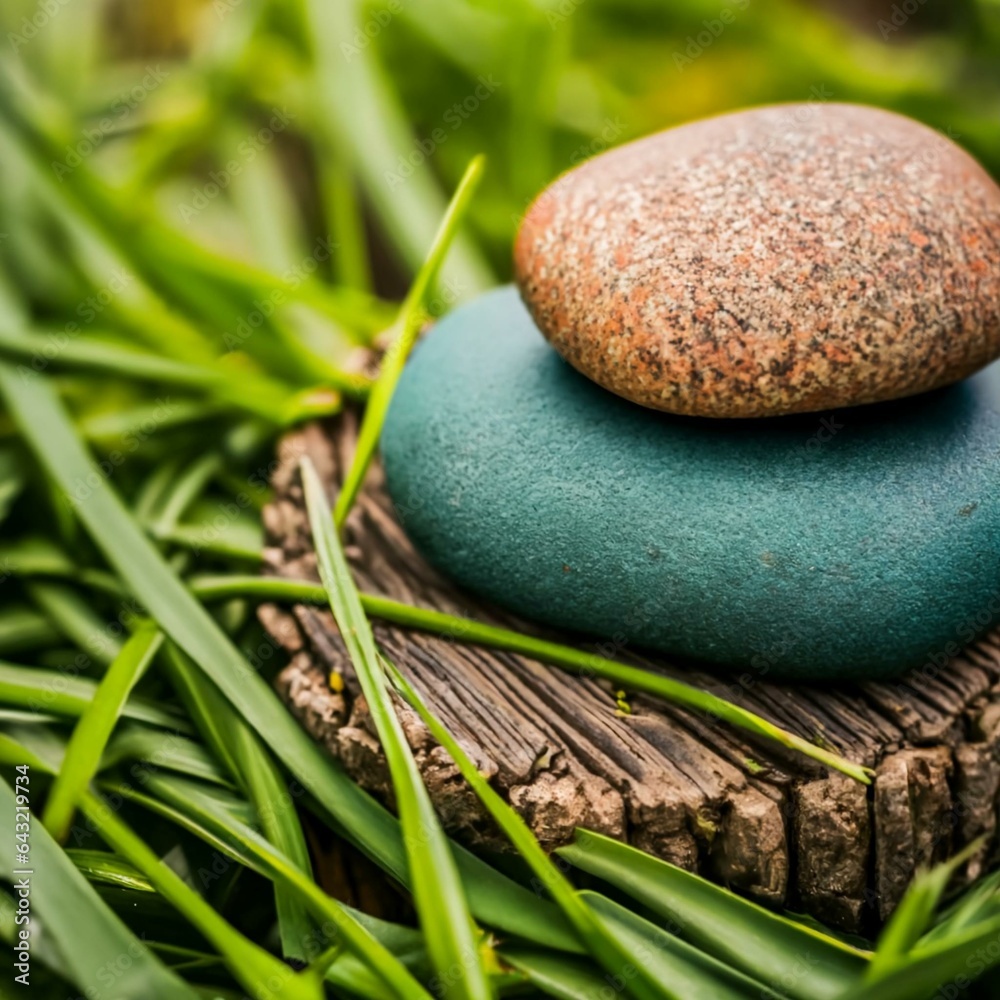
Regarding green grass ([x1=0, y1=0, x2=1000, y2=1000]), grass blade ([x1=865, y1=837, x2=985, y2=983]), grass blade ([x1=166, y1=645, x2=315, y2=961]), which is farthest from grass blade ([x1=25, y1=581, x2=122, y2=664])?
grass blade ([x1=865, y1=837, x2=985, y2=983])

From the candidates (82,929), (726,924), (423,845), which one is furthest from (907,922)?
(82,929)

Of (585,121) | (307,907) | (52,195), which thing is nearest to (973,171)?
(307,907)

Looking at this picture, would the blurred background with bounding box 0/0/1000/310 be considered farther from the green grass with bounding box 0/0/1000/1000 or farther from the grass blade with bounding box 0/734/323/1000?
the grass blade with bounding box 0/734/323/1000

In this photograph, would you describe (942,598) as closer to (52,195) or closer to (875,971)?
(875,971)

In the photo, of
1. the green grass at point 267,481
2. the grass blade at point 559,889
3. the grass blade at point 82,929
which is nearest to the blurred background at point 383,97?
the green grass at point 267,481

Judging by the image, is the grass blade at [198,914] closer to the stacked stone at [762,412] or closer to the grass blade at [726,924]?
the grass blade at [726,924]

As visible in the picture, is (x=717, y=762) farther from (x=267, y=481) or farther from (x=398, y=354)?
(x=267, y=481)
